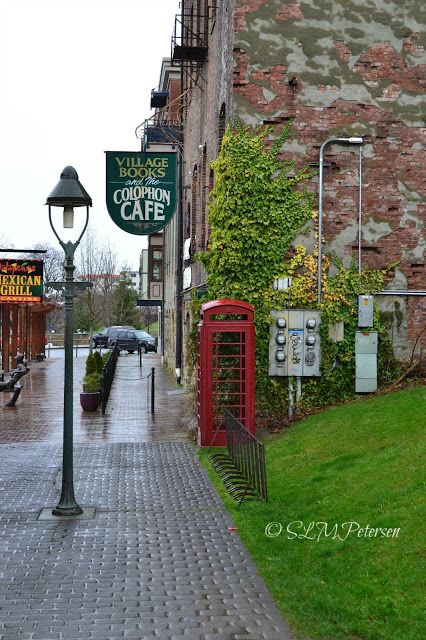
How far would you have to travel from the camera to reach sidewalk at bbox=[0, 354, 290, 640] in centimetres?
720

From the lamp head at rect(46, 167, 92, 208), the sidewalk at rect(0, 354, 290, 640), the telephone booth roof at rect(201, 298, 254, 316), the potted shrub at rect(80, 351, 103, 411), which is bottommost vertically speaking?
the sidewalk at rect(0, 354, 290, 640)

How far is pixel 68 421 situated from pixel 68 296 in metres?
1.56

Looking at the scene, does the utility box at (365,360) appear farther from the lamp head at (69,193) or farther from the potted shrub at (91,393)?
the lamp head at (69,193)

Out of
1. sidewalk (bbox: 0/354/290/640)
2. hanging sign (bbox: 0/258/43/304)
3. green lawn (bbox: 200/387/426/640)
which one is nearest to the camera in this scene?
green lawn (bbox: 200/387/426/640)

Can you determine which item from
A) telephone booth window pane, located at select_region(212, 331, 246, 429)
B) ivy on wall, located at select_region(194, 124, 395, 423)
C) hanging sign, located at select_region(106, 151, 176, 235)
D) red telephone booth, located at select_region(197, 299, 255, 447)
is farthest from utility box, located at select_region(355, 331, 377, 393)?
hanging sign, located at select_region(106, 151, 176, 235)

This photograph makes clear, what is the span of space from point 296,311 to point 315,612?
1150 centimetres

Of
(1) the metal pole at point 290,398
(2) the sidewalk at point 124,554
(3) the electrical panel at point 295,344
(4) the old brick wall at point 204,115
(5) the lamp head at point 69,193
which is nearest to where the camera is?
(2) the sidewalk at point 124,554

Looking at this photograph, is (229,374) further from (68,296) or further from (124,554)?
(124,554)

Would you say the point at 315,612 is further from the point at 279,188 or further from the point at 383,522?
the point at 279,188

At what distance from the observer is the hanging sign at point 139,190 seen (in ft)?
59.7

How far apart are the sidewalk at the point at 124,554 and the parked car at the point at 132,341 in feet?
143

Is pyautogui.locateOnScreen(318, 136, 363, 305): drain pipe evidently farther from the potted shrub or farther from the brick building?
the potted shrub

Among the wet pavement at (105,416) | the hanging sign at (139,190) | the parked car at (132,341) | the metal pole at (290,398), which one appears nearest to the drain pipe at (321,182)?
the metal pole at (290,398)

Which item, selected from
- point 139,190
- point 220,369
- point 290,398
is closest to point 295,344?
point 290,398
